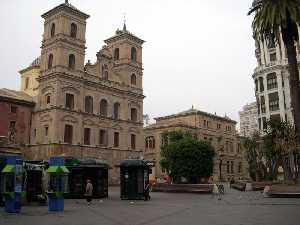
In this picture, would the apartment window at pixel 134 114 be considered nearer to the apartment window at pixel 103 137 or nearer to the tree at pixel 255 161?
the apartment window at pixel 103 137

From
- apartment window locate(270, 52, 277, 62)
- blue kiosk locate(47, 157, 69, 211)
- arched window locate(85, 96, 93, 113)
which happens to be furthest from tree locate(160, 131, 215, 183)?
apartment window locate(270, 52, 277, 62)

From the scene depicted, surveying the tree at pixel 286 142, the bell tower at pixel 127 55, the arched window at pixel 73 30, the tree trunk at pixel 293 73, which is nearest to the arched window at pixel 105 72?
the bell tower at pixel 127 55

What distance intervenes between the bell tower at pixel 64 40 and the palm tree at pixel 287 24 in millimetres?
27602

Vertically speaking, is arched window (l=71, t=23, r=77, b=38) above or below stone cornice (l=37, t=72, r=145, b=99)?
above

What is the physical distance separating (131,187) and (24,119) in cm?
2715

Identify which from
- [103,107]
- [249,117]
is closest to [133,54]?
[103,107]

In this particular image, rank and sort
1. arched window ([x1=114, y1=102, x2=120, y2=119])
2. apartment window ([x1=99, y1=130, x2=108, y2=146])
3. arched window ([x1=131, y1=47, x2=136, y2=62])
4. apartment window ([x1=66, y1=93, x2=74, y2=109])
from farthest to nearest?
arched window ([x1=131, y1=47, x2=136, y2=62]) < arched window ([x1=114, y1=102, x2=120, y2=119]) < apartment window ([x1=99, y1=130, x2=108, y2=146]) < apartment window ([x1=66, y1=93, x2=74, y2=109])

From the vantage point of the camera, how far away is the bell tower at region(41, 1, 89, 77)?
49719 mm

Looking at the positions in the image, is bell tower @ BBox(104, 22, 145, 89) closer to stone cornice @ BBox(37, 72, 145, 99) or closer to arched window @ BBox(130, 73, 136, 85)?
arched window @ BBox(130, 73, 136, 85)

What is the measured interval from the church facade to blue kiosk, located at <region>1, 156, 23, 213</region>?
1017 inches

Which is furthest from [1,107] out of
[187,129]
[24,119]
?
[187,129]

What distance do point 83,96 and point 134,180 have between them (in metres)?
26.1

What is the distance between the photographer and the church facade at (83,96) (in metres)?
48.7

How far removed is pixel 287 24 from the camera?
Result: 30.7m
